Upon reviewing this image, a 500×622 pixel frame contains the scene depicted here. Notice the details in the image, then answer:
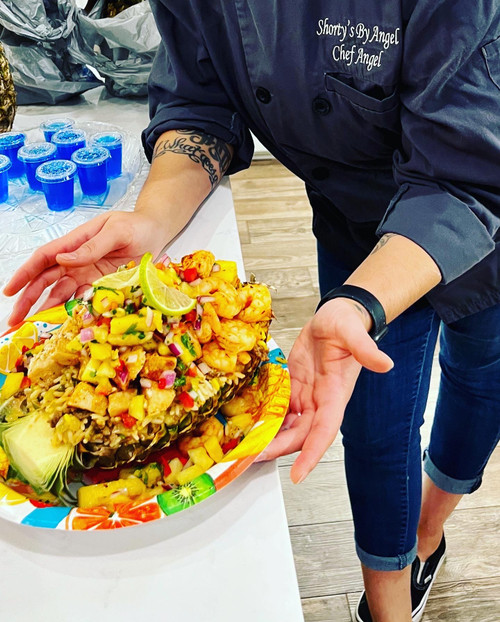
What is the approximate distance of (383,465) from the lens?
112 centimetres

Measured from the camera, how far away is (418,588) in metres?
1.40

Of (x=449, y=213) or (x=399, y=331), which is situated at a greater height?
(x=449, y=213)

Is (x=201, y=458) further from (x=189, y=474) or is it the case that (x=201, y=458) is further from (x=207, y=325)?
(x=207, y=325)

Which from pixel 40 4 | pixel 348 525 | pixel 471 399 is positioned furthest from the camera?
pixel 40 4

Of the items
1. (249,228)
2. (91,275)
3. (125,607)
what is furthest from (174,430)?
(249,228)

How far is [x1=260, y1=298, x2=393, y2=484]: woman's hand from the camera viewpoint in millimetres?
690

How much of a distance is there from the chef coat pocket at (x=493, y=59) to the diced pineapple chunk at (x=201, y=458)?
575 millimetres

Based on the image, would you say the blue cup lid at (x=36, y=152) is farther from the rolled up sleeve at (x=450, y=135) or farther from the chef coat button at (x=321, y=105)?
the rolled up sleeve at (x=450, y=135)

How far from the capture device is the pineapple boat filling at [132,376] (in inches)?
25.5

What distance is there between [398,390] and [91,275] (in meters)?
0.56

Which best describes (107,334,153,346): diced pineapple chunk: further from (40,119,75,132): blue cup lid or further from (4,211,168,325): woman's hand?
(40,119,75,132): blue cup lid

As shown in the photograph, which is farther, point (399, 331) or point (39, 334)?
point (399, 331)

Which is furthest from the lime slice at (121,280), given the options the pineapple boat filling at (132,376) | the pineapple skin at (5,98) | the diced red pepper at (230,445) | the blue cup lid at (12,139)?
the pineapple skin at (5,98)

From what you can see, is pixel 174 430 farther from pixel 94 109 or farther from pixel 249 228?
pixel 249 228
